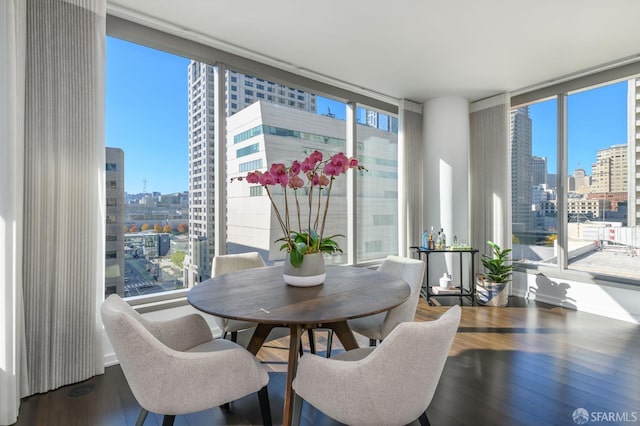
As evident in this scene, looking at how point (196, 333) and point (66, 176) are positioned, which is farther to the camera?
point (66, 176)

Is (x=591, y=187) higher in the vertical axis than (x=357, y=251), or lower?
higher

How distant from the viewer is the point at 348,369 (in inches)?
51.2

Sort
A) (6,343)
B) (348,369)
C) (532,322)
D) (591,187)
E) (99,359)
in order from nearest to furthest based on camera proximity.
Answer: (348,369) < (6,343) < (99,359) < (532,322) < (591,187)

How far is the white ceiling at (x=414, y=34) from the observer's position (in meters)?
2.65

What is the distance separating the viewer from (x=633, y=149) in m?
3.75

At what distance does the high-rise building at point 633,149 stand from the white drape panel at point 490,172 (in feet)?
4.06

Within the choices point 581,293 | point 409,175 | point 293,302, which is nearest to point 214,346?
point 293,302

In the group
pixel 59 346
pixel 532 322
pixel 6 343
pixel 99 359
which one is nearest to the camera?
pixel 6 343

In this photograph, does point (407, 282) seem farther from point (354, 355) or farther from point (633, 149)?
point (633, 149)

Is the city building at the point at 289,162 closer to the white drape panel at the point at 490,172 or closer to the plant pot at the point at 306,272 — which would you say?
the white drape panel at the point at 490,172

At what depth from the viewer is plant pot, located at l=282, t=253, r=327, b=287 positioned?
2006 mm

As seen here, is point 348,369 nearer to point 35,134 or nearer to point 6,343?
point 6,343

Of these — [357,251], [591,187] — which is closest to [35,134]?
[357,251]

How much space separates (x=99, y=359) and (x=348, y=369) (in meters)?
2.13
